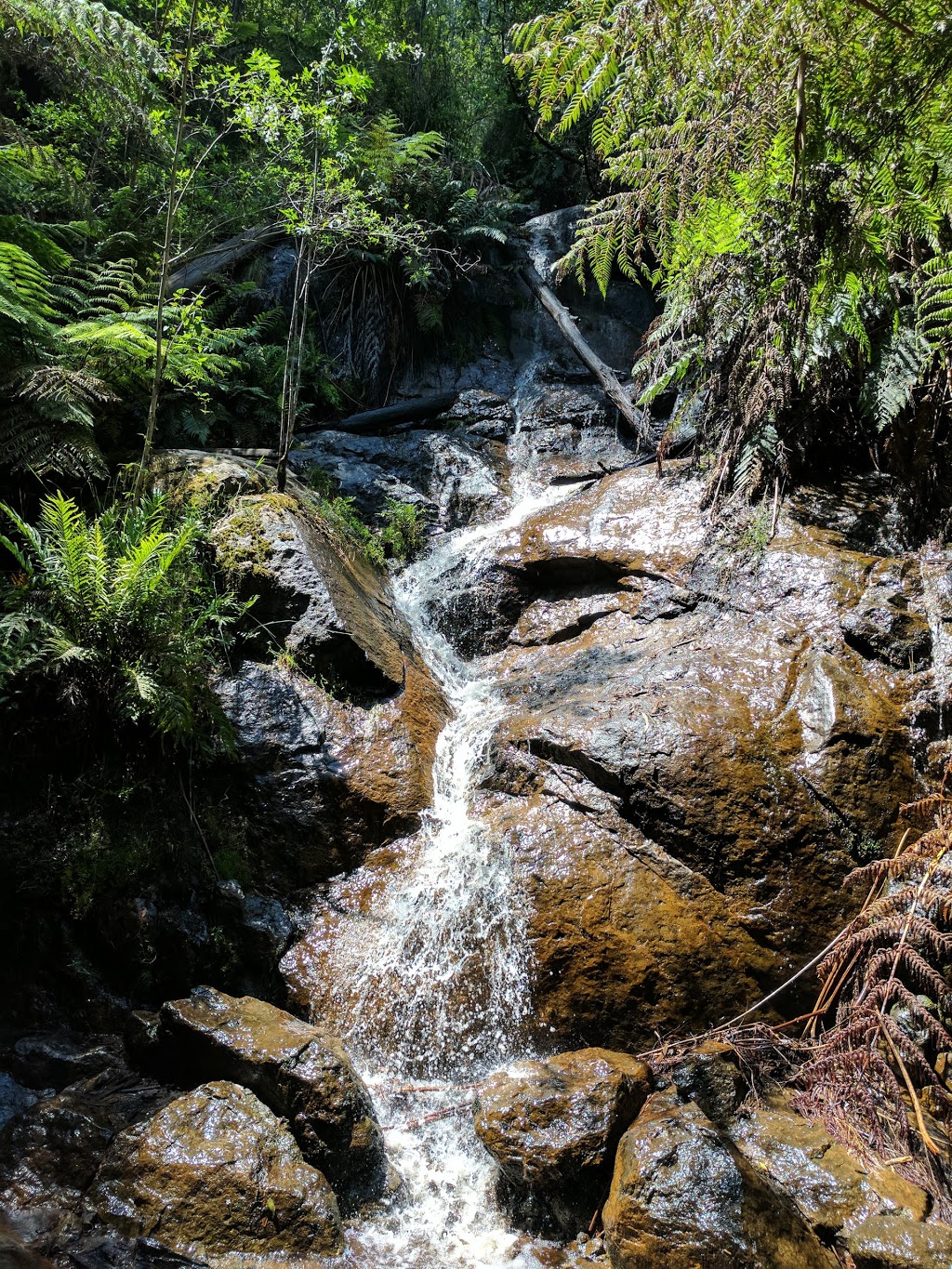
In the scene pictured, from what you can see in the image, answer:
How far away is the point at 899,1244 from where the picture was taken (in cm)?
283

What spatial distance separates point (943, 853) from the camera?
3.73 metres

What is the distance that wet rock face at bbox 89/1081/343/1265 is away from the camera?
9.46 ft

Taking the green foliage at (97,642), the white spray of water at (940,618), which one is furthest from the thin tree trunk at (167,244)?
the white spray of water at (940,618)

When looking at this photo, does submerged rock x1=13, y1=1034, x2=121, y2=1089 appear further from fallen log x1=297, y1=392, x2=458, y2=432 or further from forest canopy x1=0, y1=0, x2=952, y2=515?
fallen log x1=297, y1=392, x2=458, y2=432

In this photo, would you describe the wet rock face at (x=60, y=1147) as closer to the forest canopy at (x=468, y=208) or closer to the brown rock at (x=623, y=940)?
the brown rock at (x=623, y=940)

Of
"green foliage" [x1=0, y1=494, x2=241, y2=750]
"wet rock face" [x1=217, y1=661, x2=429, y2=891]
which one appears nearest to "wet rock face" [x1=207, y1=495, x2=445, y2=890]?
"wet rock face" [x1=217, y1=661, x2=429, y2=891]

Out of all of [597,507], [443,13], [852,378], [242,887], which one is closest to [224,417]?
[597,507]

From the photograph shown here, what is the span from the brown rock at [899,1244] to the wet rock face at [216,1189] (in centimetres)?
206

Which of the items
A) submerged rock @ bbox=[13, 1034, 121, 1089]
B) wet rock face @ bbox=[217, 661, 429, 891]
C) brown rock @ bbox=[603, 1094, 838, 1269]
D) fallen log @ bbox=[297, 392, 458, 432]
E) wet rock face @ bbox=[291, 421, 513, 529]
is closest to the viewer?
brown rock @ bbox=[603, 1094, 838, 1269]

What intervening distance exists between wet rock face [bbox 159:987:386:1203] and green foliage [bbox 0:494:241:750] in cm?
155

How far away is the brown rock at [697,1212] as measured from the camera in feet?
8.88

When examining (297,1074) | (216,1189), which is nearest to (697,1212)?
(297,1074)

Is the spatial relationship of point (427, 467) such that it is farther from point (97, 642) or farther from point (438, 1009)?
point (438, 1009)

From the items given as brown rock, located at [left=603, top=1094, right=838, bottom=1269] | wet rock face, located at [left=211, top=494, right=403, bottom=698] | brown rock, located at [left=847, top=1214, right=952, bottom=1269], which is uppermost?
wet rock face, located at [left=211, top=494, right=403, bottom=698]
